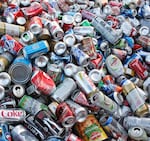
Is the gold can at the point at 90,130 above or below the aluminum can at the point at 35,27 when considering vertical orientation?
below

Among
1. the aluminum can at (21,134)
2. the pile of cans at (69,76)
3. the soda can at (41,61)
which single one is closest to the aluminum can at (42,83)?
the pile of cans at (69,76)

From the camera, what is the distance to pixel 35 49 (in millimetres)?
2275

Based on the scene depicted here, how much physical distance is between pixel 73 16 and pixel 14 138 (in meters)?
1.09

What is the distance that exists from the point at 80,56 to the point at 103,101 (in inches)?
12.0

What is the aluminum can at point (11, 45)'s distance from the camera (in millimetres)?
2346

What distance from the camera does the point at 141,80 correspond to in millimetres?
2520

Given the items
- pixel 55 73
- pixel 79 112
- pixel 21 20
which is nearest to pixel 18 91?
pixel 55 73

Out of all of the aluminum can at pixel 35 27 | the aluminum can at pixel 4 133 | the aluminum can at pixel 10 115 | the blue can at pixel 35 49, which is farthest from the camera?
the aluminum can at pixel 35 27

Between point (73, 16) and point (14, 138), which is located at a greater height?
→ point (73, 16)

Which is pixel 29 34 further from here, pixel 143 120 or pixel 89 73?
pixel 143 120

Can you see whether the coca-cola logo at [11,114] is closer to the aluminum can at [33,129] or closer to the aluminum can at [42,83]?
the aluminum can at [33,129]

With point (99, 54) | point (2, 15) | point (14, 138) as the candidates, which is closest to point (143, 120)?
point (99, 54)

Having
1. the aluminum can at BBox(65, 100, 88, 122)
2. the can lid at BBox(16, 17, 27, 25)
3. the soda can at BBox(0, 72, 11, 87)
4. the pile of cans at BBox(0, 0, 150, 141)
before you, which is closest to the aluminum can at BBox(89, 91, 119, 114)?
the pile of cans at BBox(0, 0, 150, 141)

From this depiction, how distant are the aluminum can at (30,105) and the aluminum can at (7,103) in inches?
1.4
